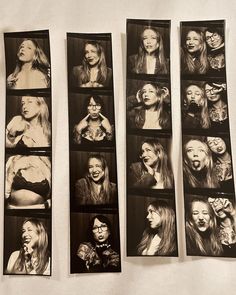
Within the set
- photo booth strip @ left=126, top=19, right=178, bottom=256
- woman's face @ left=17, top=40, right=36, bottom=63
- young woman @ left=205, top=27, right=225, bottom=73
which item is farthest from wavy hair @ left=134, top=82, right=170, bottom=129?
woman's face @ left=17, top=40, right=36, bottom=63

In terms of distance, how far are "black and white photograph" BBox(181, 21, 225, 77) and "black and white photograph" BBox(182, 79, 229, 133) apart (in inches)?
0.9

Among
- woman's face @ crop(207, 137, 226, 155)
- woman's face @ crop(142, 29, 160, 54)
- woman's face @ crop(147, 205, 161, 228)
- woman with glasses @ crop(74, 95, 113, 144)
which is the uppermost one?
woman's face @ crop(142, 29, 160, 54)

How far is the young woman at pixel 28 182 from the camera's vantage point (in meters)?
0.76

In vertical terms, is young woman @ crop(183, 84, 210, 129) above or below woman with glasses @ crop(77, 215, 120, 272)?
above

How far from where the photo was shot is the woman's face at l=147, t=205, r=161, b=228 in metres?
0.76

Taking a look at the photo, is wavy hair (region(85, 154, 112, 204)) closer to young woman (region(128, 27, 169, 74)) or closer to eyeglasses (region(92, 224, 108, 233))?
eyeglasses (region(92, 224, 108, 233))

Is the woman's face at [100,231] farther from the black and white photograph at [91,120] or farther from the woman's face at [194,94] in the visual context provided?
the woman's face at [194,94]

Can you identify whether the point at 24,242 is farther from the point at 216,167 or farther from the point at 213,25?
the point at 213,25

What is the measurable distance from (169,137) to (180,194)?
102mm

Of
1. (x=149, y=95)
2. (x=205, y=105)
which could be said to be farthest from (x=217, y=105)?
(x=149, y=95)

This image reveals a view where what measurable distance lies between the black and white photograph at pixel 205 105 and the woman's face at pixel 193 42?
0.21 ft

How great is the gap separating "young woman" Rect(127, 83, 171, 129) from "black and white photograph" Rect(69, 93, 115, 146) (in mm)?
37

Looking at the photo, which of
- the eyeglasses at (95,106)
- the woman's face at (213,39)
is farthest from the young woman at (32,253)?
the woman's face at (213,39)

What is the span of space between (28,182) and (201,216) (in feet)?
0.98
